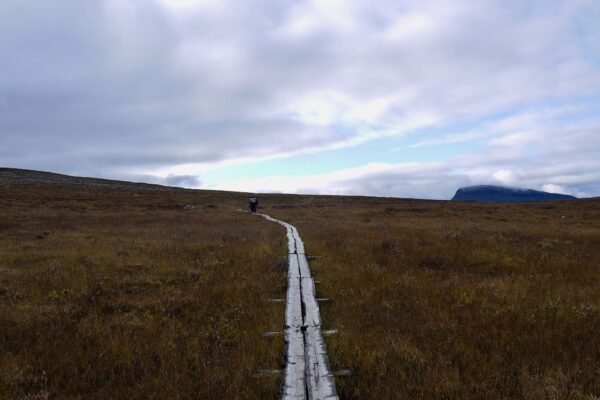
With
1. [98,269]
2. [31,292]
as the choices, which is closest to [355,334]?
[31,292]

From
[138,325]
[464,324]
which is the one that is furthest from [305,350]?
[138,325]

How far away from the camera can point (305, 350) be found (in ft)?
18.4

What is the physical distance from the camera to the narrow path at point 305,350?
4500 millimetres

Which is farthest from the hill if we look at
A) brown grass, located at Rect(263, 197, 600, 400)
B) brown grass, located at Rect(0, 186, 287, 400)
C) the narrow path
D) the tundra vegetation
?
brown grass, located at Rect(263, 197, 600, 400)

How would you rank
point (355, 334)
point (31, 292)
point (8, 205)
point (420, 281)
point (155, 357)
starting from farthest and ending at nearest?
1. point (8, 205)
2. point (420, 281)
3. point (31, 292)
4. point (355, 334)
5. point (155, 357)

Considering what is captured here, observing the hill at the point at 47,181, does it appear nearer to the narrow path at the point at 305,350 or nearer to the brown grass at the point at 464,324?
the narrow path at the point at 305,350

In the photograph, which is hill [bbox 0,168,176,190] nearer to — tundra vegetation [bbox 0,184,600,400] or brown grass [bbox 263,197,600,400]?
tundra vegetation [bbox 0,184,600,400]

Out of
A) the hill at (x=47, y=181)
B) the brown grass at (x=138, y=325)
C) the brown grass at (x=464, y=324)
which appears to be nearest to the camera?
the brown grass at (x=464, y=324)

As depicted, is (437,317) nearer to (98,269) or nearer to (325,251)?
(325,251)

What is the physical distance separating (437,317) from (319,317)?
2091 mm

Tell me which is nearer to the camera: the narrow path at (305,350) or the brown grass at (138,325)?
the narrow path at (305,350)

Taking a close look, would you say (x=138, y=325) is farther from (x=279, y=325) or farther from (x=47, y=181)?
(x=47, y=181)

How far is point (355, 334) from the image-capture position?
6.07m

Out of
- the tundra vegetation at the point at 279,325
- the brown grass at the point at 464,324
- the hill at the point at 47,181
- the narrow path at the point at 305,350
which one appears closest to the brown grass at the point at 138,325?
the tundra vegetation at the point at 279,325
